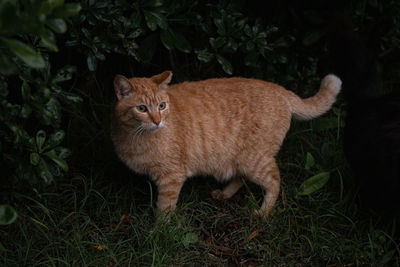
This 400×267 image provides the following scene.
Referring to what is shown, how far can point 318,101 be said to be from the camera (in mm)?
3500

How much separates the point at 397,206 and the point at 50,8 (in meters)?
2.59

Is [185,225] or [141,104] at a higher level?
[141,104]

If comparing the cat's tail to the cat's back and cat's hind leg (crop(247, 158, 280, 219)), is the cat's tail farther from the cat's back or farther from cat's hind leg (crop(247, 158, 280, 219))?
cat's hind leg (crop(247, 158, 280, 219))

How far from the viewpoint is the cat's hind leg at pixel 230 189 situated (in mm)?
3594

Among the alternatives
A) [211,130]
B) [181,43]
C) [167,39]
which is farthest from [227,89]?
[167,39]

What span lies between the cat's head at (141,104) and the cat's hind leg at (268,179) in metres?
0.90

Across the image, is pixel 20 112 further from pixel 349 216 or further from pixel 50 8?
pixel 349 216

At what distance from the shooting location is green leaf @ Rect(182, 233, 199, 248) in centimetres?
298

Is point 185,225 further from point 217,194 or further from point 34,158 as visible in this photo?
point 34,158

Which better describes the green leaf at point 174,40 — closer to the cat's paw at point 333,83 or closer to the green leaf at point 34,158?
the cat's paw at point 333,83

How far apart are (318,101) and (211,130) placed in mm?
960

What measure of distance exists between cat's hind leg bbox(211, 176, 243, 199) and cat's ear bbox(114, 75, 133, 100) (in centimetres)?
119

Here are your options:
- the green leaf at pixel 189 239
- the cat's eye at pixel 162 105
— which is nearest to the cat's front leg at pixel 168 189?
the green leaf at pixel 189 239

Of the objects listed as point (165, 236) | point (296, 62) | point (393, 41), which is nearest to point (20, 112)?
point (165, 236)
